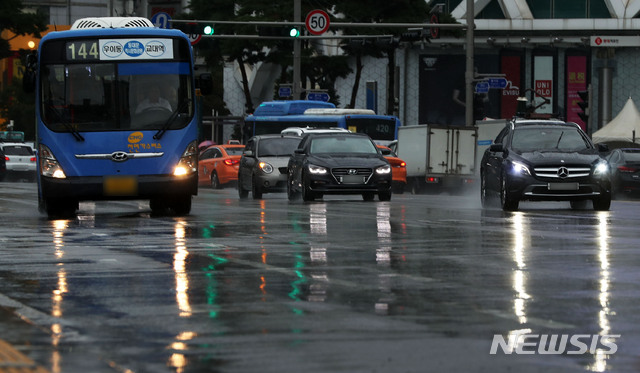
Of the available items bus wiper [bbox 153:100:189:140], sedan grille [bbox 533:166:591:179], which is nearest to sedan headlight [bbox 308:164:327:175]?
sedan grille [bbox 533:166:591:179]

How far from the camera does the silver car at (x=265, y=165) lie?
111 ft

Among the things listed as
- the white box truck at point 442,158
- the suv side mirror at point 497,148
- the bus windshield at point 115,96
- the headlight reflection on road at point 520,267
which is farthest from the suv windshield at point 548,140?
the white box truck at point 442,158

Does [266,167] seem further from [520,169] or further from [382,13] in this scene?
[382,13]

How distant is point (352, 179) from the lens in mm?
28203

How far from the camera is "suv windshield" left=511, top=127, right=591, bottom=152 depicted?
24.9 m

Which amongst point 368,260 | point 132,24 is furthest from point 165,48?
point 368,260

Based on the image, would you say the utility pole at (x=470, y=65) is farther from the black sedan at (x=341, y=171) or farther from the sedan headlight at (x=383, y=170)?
the sedan headlight at (x=383, y=170)

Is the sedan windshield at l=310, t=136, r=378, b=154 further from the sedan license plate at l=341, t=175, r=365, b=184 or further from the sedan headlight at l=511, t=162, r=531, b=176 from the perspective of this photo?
the sedan headlight at l=511, t=162, r=531, b=176

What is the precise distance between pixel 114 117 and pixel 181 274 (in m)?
10.6

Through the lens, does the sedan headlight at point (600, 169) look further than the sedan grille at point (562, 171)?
Yes

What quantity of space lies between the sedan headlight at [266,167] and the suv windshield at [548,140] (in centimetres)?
956

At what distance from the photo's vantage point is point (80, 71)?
72.6ft

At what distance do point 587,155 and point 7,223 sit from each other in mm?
9744

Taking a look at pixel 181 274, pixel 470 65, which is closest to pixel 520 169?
pixel 181 274
